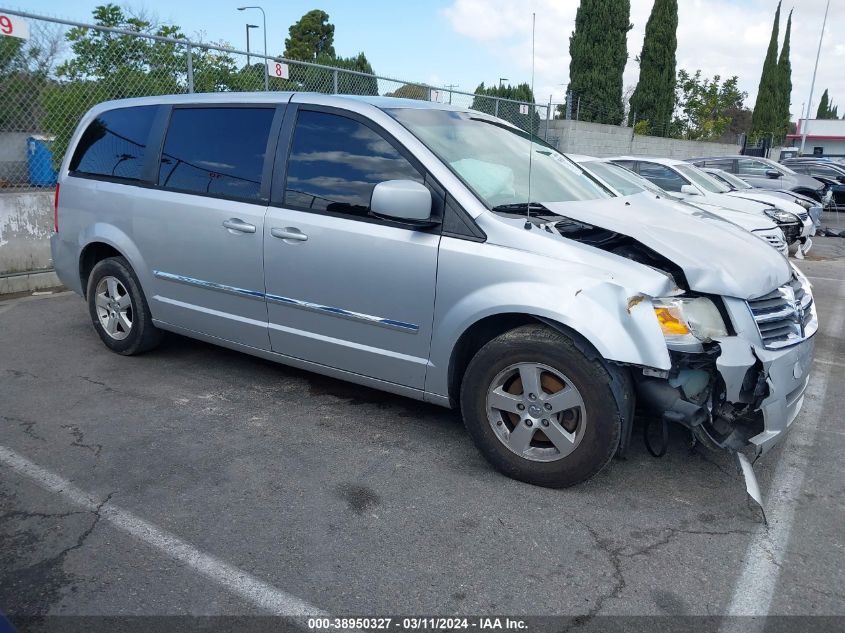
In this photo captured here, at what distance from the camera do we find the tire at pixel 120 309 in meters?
5.04

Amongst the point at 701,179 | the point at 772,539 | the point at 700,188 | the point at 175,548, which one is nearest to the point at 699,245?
the point at 772,539

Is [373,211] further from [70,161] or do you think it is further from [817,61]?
[817,61]

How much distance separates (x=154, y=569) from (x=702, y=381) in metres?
2.54

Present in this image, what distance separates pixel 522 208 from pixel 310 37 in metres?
56.0

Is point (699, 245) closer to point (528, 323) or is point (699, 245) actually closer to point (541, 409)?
point (528, 323)

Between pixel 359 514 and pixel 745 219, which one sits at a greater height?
pixel 745 219

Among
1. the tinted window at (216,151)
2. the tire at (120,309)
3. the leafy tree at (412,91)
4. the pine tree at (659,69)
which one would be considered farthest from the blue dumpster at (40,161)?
the pine tree at (659,69)

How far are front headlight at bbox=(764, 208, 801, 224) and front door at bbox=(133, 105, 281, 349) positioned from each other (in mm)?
8710

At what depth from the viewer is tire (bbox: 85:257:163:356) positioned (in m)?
5.04

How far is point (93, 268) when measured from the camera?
5332mm

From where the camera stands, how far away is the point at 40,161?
7.95m

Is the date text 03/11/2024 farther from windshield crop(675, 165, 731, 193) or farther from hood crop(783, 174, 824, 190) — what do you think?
hood crop(783, 174, 824, 190)

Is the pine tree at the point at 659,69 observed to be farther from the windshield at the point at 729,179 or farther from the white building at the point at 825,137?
the white building at the point at 825,137

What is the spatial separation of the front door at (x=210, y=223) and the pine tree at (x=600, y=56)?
22.2 meters
